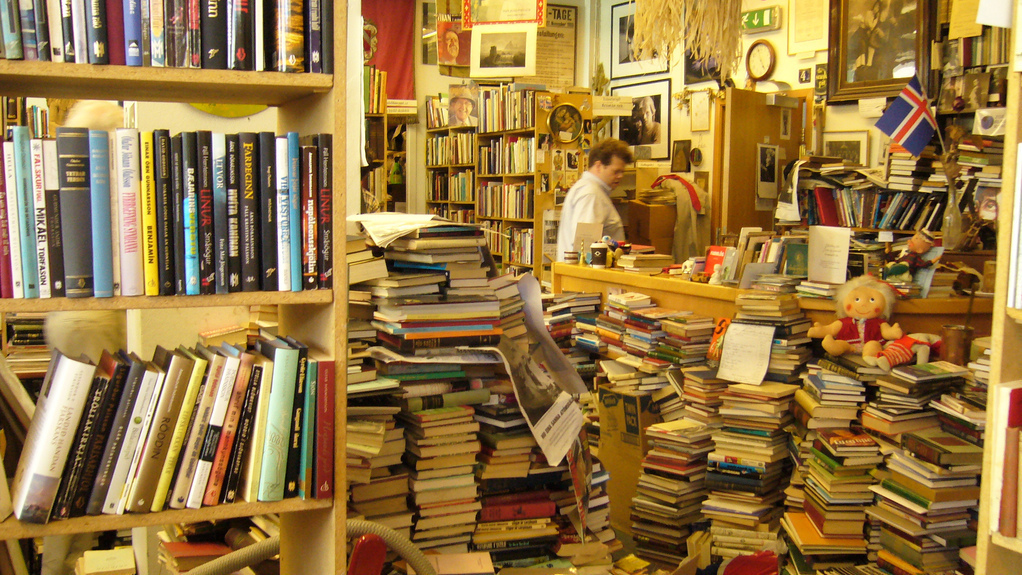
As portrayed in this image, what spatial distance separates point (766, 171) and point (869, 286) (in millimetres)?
3335

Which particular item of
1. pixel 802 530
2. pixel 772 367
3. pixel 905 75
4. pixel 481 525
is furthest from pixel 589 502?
pixel 905 75

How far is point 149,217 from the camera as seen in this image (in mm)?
1264

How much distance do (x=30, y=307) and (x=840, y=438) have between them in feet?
8.85

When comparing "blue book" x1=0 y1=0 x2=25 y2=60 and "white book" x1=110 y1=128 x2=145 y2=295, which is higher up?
"blue book" x1=0 y1=0 x2=25 y2=60

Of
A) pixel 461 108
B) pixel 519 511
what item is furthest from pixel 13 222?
pixel 461 108

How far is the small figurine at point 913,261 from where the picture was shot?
10.6 feet

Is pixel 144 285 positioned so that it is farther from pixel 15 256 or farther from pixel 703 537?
pixel 703 537

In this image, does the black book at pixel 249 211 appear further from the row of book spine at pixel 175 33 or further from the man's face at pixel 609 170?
the man's face at pixel 609 170

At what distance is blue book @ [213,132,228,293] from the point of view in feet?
4.24

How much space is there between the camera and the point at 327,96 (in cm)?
137

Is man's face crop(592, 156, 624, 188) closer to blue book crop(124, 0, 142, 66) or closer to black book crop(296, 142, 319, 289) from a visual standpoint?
black book crop(296, 142, 319, 289)

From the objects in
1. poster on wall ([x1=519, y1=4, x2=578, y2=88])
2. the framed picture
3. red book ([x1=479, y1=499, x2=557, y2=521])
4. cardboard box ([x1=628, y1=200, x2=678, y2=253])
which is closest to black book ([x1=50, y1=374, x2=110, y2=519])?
red book ([x1=479, y1=499, x2=557, y2=521])

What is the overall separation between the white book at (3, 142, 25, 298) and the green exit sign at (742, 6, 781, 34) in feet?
19.6

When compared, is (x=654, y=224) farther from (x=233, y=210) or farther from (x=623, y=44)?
(x=233, y=210)
